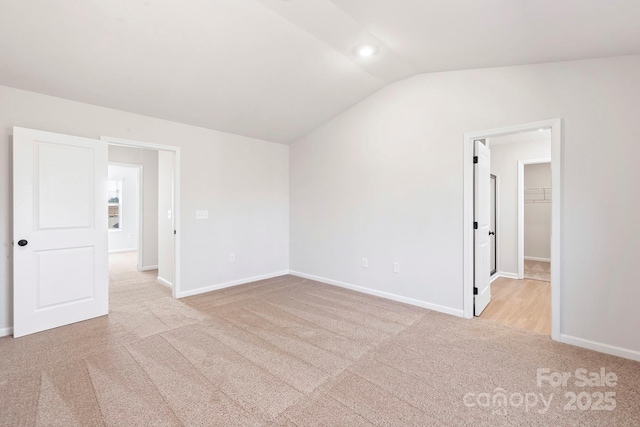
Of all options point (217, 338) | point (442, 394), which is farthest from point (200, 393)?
point (442, 394)

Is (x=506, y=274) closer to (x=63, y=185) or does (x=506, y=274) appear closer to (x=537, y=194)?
(x=537, y=194)

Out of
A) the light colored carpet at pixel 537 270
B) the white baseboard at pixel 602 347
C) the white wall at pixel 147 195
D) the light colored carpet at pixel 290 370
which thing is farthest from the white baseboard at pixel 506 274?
the white wall at pixel 147 195

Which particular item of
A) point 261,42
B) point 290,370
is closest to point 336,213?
point 261,42

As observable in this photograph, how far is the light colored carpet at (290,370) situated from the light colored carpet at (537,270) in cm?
311

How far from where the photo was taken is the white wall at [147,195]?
241 inches

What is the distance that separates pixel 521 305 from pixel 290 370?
3273mm

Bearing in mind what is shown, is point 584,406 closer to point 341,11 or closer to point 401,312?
point 401,312

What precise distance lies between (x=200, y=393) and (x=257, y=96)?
10.6 ft

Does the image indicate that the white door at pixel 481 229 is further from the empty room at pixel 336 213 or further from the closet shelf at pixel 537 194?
the closet shelf at pixel 537 194

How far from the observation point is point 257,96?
12.4 ft

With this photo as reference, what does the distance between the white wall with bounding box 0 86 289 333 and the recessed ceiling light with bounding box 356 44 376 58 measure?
7.86 ft

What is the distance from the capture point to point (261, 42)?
2861 millimetres

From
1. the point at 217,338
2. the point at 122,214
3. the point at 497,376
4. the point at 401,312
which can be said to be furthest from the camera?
the point at 122,214

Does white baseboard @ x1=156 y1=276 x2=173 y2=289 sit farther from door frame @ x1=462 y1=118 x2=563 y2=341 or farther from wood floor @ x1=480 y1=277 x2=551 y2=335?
wood floor @ x1=480 y1=277 x2=551 y2=335
